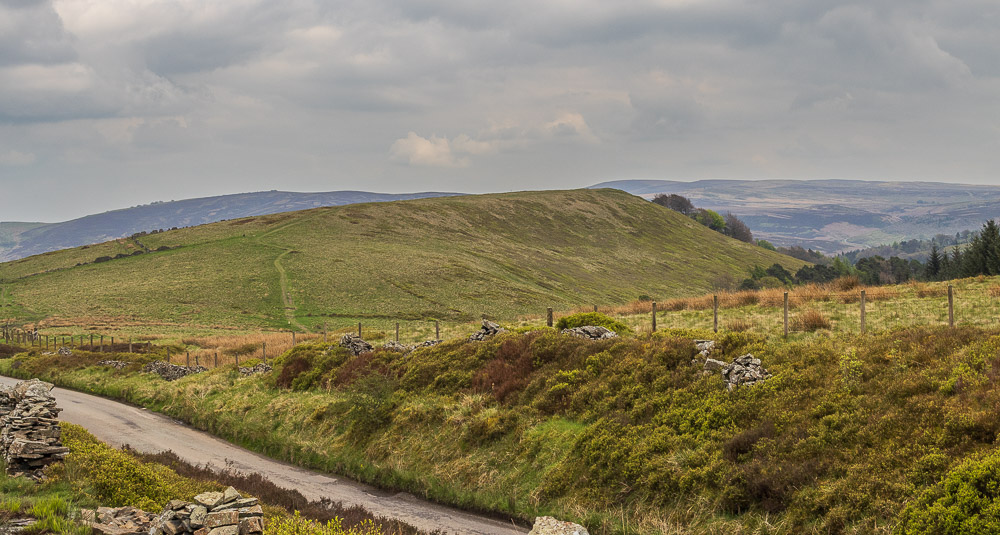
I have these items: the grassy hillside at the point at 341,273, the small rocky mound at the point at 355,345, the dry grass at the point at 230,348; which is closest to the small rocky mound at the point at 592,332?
the small rocky mound at the point at 355,345

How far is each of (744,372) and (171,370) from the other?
126 feet

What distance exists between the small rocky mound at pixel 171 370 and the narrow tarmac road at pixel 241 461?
13.1 ft

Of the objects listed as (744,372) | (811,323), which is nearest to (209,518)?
(744,372)

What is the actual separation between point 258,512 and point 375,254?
113 m

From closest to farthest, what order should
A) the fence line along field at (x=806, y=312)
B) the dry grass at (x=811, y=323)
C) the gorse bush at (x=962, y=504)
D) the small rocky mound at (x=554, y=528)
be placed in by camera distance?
the small rocky mound at (x=554, y=528)
the gorse bush at (x=962, y=504)
the fence line along field at (x=806, y=312)
the dry grass at (x=811, y=323)

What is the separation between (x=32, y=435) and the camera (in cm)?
1817

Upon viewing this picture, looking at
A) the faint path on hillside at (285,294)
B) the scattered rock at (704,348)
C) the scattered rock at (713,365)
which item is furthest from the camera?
the faint path on hillside at (285,294)

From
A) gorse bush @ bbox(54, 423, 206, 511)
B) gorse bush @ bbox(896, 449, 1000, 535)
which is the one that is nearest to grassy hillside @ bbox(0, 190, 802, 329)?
gorse bush @ bbox(54, 423, 206, 511)

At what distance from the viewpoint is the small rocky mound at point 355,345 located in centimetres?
3238

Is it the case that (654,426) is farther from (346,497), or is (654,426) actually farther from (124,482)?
(124,482)

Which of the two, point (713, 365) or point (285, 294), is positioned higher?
point (713, 365)

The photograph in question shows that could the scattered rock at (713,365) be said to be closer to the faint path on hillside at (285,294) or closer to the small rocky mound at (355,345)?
the small rocky mound at (355,345)

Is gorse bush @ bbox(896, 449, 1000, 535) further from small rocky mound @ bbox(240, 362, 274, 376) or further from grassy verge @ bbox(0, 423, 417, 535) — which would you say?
small rocky mound @ bbox(240, 362, 274, 376)

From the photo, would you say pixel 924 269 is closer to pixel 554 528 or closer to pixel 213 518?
pixel 554 528
